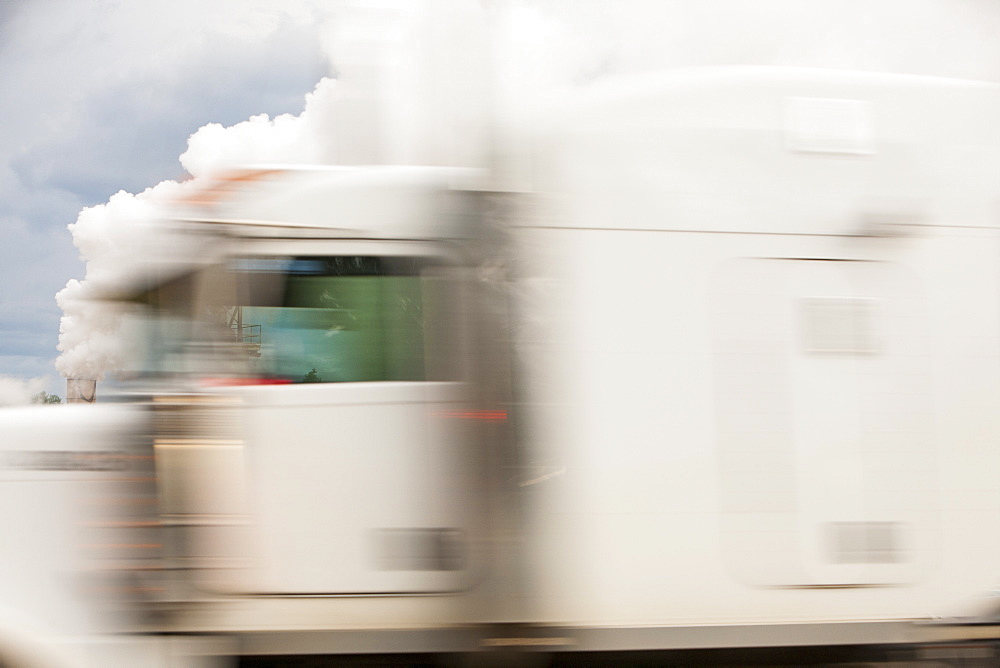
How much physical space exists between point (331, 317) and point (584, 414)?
101cm

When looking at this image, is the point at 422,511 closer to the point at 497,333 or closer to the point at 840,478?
the point at 497,333

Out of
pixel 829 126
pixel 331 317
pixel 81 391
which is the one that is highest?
pixel 829 126

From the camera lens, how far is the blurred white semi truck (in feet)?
9.51

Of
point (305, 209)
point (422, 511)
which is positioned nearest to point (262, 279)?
point (305, 209)

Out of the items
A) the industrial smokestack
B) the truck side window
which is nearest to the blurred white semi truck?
the truck side window

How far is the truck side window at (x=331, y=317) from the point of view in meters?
3.05

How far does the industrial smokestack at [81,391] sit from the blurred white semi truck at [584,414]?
264 millimetres

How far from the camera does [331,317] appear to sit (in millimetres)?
3100

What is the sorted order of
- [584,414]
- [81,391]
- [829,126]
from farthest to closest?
[81,391] → [829,126] → [584,414]

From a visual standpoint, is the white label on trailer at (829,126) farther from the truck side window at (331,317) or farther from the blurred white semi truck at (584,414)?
the truck side window at (331,317)

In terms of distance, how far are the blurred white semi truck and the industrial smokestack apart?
0.26m

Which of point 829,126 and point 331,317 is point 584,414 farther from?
point 829,126

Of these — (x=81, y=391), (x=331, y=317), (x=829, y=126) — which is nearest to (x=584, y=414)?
(x=331, y=317)

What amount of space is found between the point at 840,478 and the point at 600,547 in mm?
876
